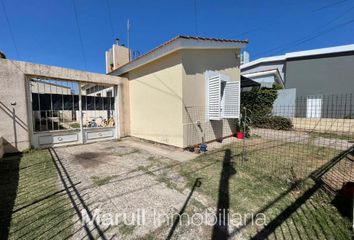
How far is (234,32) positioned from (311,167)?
14492 millimetres

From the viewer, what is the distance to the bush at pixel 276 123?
40.8 ft

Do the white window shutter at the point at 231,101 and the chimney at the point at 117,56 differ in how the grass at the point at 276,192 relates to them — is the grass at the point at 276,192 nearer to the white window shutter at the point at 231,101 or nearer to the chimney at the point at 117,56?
the white window shutter at the point at 231,101

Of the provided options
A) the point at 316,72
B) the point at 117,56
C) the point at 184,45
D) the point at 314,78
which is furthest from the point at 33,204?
the point at 316,72

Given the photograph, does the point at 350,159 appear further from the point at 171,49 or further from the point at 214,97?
the point at 171,49

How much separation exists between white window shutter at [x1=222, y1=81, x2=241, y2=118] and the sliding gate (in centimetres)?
597

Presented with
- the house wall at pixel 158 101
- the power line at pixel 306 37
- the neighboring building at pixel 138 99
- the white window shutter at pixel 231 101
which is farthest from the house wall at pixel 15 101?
the power line at pixel 306 37

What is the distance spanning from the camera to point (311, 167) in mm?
4953

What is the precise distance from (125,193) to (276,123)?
1253 centimetres

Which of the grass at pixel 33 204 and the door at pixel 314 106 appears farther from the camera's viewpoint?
the door at pixel 314 106

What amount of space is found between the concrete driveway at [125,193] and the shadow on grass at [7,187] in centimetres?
87

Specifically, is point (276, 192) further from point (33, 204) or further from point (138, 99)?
point (138, 99)

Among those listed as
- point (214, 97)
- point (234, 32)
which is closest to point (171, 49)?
point (214, 97)

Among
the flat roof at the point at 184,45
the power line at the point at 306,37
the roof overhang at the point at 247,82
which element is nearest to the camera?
the flat roof at the point at 184,45

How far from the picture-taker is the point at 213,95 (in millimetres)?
7441
